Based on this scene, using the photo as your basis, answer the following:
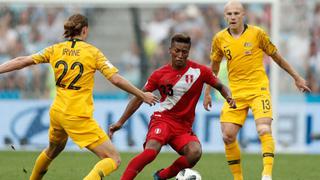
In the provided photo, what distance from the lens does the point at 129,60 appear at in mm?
19219

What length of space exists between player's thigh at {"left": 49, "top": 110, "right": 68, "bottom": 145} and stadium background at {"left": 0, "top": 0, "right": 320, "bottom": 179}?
28.6 feet

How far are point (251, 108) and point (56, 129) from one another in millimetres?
2712

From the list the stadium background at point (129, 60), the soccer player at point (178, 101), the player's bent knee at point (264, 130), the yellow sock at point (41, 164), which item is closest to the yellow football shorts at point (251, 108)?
the player's bent knee at point (264, 130)

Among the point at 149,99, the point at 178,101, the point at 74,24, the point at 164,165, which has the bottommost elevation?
the point at 164,165

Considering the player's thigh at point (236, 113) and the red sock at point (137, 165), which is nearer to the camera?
the red sock at point (137, 165)

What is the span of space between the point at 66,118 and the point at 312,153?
10.2 meters

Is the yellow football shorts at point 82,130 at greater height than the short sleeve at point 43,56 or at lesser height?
lesser

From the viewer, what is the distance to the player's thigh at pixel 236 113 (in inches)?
431

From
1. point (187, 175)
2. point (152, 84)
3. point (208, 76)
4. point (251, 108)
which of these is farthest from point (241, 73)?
point (187, 175)

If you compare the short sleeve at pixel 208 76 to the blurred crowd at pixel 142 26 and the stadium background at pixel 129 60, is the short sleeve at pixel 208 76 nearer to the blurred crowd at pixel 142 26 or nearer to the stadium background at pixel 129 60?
the stadium background at pixel 129 60

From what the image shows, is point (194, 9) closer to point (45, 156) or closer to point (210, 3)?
point (210, 3)

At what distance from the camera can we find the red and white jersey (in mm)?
9930

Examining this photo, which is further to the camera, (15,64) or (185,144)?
(185,144)

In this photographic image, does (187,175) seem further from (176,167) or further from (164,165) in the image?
(164,165)
